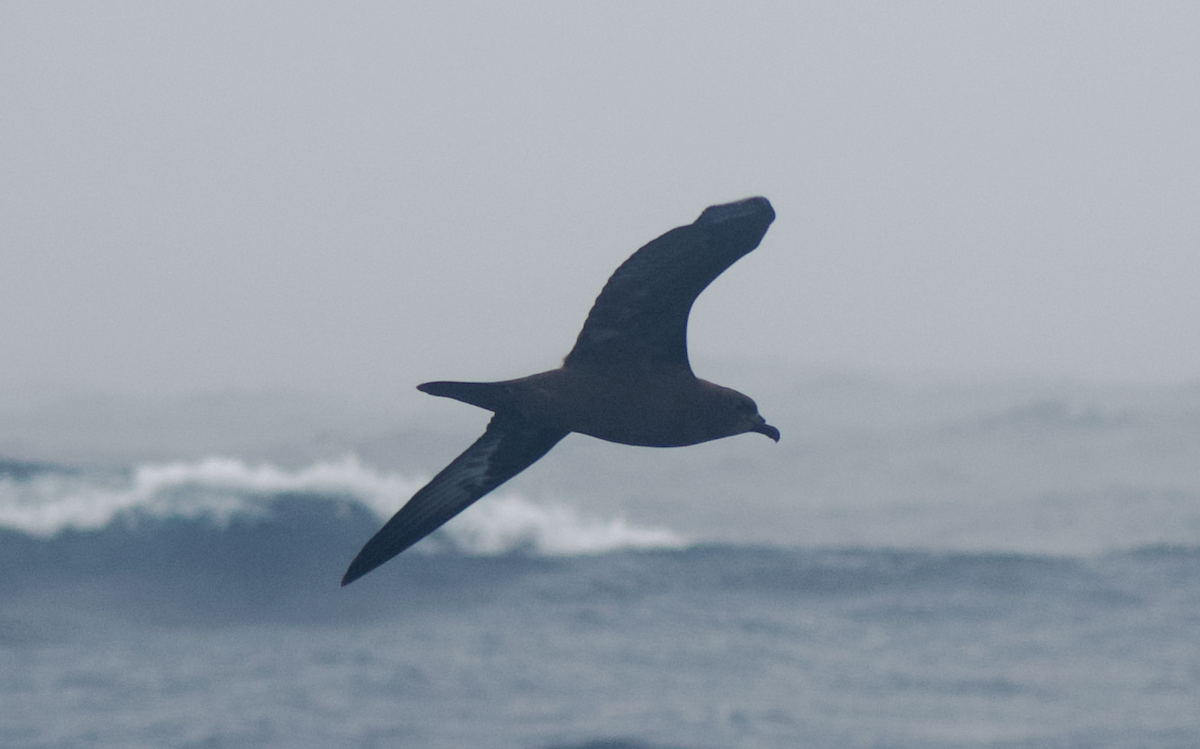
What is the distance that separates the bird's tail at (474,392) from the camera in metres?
5.14

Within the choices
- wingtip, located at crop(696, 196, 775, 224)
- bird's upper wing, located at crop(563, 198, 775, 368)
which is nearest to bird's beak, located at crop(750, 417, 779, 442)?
bird's upper wing, located at crop(563, 198, 775, 368)

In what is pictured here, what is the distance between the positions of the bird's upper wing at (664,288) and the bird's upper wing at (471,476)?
0.63 meters

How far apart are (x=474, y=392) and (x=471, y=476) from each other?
42.4 inches

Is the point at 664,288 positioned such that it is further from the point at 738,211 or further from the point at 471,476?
the point at 471,476

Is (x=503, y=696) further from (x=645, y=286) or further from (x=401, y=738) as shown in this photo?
(x=645, y=286)

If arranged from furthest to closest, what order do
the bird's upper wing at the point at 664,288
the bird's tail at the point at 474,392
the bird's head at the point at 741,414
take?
the bird's head at the point at 741,414, the bird's upper wing at the point at 664,288, the bird's tail at the point at 474,392

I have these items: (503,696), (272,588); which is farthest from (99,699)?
(503,696)

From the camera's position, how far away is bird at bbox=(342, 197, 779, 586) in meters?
5.30

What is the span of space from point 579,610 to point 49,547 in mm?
16416

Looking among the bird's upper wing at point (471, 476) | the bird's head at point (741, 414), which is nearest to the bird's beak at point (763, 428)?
the bird's head at point (741, 414)

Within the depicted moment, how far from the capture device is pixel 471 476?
632 centimetres

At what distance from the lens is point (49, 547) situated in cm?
3775

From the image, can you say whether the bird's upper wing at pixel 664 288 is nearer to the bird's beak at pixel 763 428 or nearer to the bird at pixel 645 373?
the bird at pixel 645 373

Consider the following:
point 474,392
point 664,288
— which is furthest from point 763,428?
point 474,392
